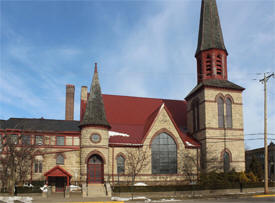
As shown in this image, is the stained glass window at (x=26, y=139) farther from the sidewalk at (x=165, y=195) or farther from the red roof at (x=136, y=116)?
the red roof at (x=136, y=116)

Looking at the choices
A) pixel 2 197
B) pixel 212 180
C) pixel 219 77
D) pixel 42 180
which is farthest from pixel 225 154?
pixel 2 197

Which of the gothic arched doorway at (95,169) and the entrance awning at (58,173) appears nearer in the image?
the entrance awning at (58,173)

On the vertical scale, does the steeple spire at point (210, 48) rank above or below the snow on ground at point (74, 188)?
above

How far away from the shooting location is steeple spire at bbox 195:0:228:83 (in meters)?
43.3

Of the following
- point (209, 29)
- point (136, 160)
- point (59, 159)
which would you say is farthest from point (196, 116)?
point (59, 159)

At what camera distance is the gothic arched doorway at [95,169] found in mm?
36938

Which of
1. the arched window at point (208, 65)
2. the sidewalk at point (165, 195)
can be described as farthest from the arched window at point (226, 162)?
the arched window at point (208, 65)

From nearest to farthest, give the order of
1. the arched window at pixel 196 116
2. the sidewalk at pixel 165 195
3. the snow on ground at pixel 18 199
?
the snow on ground at pixel 18 199 → the sidewalk at pixel 165 195 → the arched window at pixel 196 116

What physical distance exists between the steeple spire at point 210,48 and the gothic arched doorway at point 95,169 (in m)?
17.8

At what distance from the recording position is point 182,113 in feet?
162

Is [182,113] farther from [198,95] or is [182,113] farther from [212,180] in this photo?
[212,180]

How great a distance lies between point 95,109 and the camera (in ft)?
127

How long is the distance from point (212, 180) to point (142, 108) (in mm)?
16375

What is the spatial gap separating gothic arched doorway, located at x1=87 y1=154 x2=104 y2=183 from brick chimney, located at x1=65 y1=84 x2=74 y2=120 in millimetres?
15584
